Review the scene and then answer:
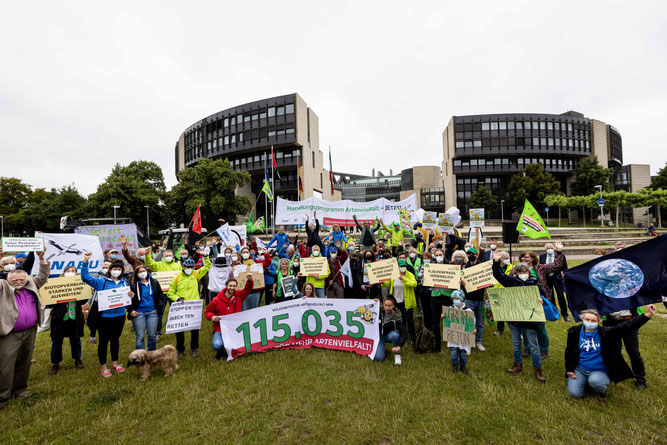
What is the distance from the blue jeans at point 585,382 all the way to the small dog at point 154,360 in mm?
6634

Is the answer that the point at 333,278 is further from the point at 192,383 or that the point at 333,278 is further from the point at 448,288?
the point at 192,383

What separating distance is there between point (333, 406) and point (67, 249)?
8649 millimetres

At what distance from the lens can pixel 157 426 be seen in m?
4.08

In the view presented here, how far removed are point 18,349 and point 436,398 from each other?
6.52 meters

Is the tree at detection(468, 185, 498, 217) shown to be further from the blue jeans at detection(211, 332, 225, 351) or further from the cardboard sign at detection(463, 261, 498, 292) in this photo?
the blue jeans at detection(211, 332, 225, 351)

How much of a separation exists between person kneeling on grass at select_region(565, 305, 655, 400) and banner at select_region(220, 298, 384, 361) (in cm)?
315

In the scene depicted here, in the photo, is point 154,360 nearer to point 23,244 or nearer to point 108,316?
point 108,316

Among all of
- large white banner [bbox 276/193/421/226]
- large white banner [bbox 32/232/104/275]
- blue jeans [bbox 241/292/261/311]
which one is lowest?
blue jeans [bbox 241/292/261/311]

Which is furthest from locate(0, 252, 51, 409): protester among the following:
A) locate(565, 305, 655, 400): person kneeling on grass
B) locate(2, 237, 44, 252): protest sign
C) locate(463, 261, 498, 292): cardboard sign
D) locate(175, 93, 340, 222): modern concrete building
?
locate(175, 93, 340, 222): modern concrete building

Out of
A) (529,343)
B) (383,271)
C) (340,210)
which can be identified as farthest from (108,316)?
(340,210)

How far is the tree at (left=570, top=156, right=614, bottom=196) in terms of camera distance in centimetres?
5519

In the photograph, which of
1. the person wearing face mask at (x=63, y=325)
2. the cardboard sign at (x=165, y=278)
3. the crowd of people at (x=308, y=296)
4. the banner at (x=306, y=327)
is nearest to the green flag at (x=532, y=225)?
the crowd of people at (x=308, y=296)

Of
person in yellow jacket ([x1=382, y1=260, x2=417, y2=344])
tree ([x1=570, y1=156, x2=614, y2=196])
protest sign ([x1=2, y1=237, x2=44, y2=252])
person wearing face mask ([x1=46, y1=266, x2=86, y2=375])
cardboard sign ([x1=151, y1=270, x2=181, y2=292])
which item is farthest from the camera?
tree ([x1=570, y1=156, x2=614, y2=196])

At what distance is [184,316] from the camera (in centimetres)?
605
